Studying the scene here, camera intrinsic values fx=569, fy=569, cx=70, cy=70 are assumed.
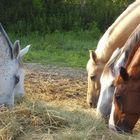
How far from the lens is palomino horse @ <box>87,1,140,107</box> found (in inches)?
299

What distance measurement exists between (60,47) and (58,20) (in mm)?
2533

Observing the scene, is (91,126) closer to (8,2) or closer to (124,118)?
(124,118)

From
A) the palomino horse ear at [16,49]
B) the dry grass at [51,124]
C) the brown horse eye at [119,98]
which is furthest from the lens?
the palomino horse ear at [16,49]

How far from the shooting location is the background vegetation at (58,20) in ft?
50.4

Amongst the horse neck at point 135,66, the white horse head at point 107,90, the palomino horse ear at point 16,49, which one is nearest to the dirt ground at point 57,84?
the palomino horse ear at point 16,49

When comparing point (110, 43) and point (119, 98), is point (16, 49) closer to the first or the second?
point (110, 43)

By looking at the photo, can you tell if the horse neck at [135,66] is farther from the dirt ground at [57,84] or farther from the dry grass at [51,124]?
the dirt ground at [57,84]

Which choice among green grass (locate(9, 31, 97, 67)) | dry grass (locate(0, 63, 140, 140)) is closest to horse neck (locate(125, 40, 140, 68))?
dry grass (locate(0, 63, 140, 140))

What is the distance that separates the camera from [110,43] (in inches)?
304

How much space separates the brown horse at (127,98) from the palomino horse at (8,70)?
1.68 m

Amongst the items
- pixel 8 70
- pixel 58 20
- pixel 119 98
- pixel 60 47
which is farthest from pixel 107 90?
pixel 58 20

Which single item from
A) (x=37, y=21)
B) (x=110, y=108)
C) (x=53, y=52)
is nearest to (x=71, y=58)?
(x=53, y=52)

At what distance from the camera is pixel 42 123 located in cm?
614

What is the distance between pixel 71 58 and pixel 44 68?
4.74 ft
